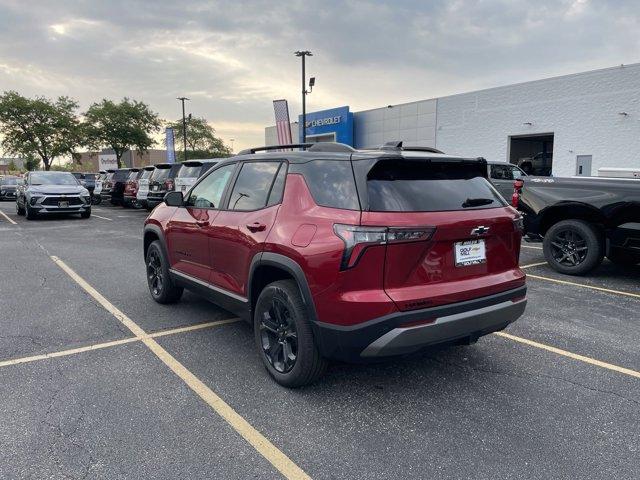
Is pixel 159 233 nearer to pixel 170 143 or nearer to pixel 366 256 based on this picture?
pixel 366 256

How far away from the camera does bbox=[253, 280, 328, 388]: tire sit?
314 centimetres

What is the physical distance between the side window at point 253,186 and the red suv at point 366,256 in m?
0.01

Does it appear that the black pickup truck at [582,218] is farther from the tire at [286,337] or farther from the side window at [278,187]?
the tire at [286,337]

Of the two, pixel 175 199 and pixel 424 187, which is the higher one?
pixel 424 187

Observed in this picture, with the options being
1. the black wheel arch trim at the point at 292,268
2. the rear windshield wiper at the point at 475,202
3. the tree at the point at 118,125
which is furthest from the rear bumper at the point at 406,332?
the tree at the point at 118,125

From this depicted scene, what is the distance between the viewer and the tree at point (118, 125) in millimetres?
41969

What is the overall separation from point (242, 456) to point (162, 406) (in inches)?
32.1

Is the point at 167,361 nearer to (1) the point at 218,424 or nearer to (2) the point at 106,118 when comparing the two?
(1) the point at 218,424

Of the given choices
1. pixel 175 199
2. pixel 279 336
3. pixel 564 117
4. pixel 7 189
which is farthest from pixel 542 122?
pixel 7 189

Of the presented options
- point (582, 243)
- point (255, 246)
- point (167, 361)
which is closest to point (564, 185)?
point (582, 243)

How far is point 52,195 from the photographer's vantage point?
50.7 ft

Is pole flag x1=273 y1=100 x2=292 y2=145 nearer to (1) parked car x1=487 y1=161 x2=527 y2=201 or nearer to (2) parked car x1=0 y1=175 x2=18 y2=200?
(1) parked car x1=487 y1=161 x2=527 y2=201

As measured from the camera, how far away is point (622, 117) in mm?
21266

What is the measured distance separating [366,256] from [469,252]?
0.80m
